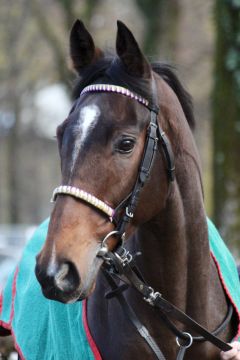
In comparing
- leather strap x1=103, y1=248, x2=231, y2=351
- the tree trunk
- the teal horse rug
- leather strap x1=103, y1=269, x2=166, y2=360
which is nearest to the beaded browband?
leather strap x1=103, y1=248, x2=231, y2=351

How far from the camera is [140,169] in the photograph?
3303 mm

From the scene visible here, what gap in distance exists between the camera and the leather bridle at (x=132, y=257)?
3.21 m

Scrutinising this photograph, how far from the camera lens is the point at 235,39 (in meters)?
7.75

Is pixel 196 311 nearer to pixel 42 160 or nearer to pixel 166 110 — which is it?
pixel 166 110

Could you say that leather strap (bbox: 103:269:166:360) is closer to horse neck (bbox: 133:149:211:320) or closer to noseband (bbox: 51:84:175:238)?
horse neck (bbox: 133:149:211:320)

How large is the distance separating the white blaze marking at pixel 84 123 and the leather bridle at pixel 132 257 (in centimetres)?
14

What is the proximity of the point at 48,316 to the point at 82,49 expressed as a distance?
1.57 meters

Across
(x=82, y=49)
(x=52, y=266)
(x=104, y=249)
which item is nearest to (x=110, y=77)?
(x=82, y=49)

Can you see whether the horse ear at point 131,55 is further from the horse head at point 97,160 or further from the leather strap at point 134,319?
→ the leather strap at point 134,319

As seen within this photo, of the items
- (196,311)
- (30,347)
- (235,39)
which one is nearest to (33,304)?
(30,347)

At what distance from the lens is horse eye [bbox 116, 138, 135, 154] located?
3237mm

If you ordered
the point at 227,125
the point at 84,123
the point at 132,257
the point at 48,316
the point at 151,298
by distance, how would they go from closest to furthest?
the point at 84,123 → the point at 132,257 → the point at 151,298 → the point at 48,316 → the point at 227,125

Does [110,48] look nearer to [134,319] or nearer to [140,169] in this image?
[140,169]

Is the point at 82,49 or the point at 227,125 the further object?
the point at 227,125
